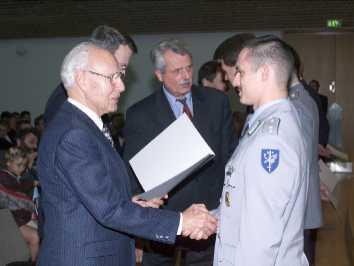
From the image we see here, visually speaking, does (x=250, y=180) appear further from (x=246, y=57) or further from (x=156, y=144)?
(x=156, y=144)

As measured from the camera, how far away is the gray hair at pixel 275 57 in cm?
212

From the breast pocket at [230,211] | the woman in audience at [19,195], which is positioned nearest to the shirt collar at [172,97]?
the breast pocket at [230,211]

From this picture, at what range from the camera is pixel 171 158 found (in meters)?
2.74

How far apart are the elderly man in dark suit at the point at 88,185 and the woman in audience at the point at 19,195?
2679 mm

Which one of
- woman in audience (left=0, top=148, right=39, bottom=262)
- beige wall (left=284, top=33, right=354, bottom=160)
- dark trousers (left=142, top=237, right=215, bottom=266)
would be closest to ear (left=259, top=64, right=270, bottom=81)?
dark trousers (left=142, top=237, right=215, bottom=266)

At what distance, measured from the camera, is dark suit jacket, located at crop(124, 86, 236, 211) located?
3332mm

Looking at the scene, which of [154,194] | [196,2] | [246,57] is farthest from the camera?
[196,2]

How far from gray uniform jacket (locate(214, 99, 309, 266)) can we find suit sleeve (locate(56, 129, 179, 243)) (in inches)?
13.5

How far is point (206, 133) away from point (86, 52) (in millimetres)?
1247

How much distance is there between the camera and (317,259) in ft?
18.5

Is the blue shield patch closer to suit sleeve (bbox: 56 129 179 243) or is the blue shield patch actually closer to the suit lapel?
suit sleeve (bbox: 56 129 179 243)

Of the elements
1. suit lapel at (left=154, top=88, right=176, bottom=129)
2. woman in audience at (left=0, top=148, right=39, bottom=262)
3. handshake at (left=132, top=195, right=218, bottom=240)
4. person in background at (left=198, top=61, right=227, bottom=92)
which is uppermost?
person in background at (left=198, top=61, right=227, bottom=92)

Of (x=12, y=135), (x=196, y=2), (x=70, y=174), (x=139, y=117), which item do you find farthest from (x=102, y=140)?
(x=196, y=2)

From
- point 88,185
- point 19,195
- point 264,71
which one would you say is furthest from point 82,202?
point 19,195
